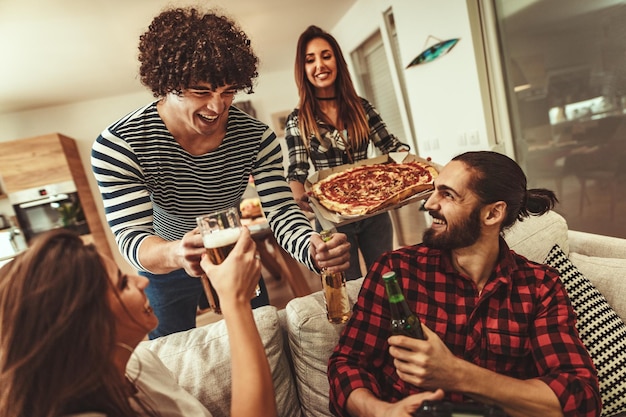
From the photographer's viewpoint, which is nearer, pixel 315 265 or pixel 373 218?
pixel 315 265

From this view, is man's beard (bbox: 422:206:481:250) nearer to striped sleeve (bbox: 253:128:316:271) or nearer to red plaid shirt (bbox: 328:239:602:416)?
red plaid shirt (bbox: 328:239:602:416)

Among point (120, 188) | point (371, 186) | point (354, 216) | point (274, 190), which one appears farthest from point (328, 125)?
point (120, 188)

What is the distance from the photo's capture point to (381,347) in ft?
3.85

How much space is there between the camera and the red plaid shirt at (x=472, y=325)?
3.40 feet

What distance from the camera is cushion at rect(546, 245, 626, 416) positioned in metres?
1.15

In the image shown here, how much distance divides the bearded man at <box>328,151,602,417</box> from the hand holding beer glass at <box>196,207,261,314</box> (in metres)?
0.42

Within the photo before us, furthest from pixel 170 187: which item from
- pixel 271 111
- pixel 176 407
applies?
pixel 271 111

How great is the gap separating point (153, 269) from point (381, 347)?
0.71 metres

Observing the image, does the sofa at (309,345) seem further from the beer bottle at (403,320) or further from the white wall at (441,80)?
the white wall at (441,80)

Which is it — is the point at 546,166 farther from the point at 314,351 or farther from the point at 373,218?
the point at 314,351

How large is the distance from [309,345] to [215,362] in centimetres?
29

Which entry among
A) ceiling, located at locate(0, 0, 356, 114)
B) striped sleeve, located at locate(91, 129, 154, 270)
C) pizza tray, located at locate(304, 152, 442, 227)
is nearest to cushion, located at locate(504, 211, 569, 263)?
pizza tray, located at locate(304, 152, 442, 227)

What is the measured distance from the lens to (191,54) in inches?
41.1

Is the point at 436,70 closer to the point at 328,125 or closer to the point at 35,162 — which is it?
the point at 328,125
